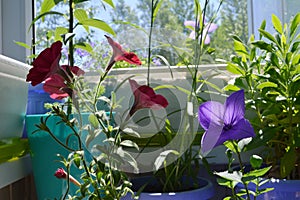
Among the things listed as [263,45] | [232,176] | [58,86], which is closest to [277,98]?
[263,45]

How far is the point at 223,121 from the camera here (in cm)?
63

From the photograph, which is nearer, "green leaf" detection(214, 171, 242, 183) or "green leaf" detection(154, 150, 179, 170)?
"green leaf" detection(214, 171, 242, 183)

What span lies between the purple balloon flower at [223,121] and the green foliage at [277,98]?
4.5 inches

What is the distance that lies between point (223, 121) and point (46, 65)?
269mm

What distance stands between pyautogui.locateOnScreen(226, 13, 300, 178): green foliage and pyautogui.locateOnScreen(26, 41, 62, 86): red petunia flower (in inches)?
13.9

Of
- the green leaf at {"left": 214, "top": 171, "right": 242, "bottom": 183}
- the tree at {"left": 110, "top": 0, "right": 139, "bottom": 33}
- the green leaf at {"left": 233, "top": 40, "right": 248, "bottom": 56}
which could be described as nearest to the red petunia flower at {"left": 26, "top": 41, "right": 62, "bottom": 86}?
the green leaf at {"left": 214, "top": 171, "right": 242, "bottom": 183}

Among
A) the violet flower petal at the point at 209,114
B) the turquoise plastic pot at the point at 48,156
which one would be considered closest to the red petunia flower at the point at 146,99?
the violet flower petal at the point at 209,114

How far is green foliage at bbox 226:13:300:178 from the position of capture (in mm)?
737

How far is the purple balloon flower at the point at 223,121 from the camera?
614 mm

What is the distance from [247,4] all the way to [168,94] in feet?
1.51

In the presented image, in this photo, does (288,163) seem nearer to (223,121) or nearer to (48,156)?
Result: (223,121)

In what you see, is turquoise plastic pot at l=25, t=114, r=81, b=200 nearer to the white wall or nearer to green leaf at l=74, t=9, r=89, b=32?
green leaf at l=74, t=9, r=89, b=32

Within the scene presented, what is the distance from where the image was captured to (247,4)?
4.07 ft

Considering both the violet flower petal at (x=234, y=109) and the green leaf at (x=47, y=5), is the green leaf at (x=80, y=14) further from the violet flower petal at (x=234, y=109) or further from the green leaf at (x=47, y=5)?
the violet flower petal at (x=234, y=109)
